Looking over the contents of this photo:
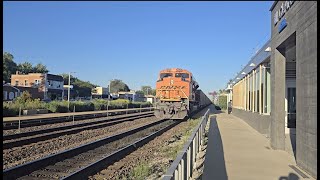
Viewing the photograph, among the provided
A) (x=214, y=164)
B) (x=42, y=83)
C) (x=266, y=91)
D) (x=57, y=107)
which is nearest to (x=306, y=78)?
(x=214, y=164)

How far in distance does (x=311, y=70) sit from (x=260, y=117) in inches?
428

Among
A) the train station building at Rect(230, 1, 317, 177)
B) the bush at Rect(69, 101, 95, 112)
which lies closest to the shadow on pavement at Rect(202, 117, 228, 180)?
the train station building at Rect(230, 1, 317, 177)

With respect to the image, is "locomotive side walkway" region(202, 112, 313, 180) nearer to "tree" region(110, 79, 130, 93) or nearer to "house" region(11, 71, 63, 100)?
"house" region(11, 71, 63, 100)

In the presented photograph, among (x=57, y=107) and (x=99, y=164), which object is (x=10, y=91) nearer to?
(x=57, y=107)

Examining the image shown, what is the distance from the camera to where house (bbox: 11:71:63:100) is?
3123 inches

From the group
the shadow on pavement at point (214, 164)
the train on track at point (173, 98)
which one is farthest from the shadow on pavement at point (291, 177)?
the train on track at point (173, 98)

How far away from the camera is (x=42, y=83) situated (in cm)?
8050

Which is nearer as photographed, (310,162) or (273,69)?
(310,162)

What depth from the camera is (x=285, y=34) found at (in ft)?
35.5

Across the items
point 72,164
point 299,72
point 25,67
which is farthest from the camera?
point 25,67

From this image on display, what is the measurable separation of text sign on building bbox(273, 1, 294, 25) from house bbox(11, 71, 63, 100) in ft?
228

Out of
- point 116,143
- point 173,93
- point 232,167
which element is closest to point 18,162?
point 116,143

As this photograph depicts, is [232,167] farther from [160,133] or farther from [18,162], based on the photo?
[160,133]

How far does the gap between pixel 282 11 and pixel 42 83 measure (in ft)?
249
